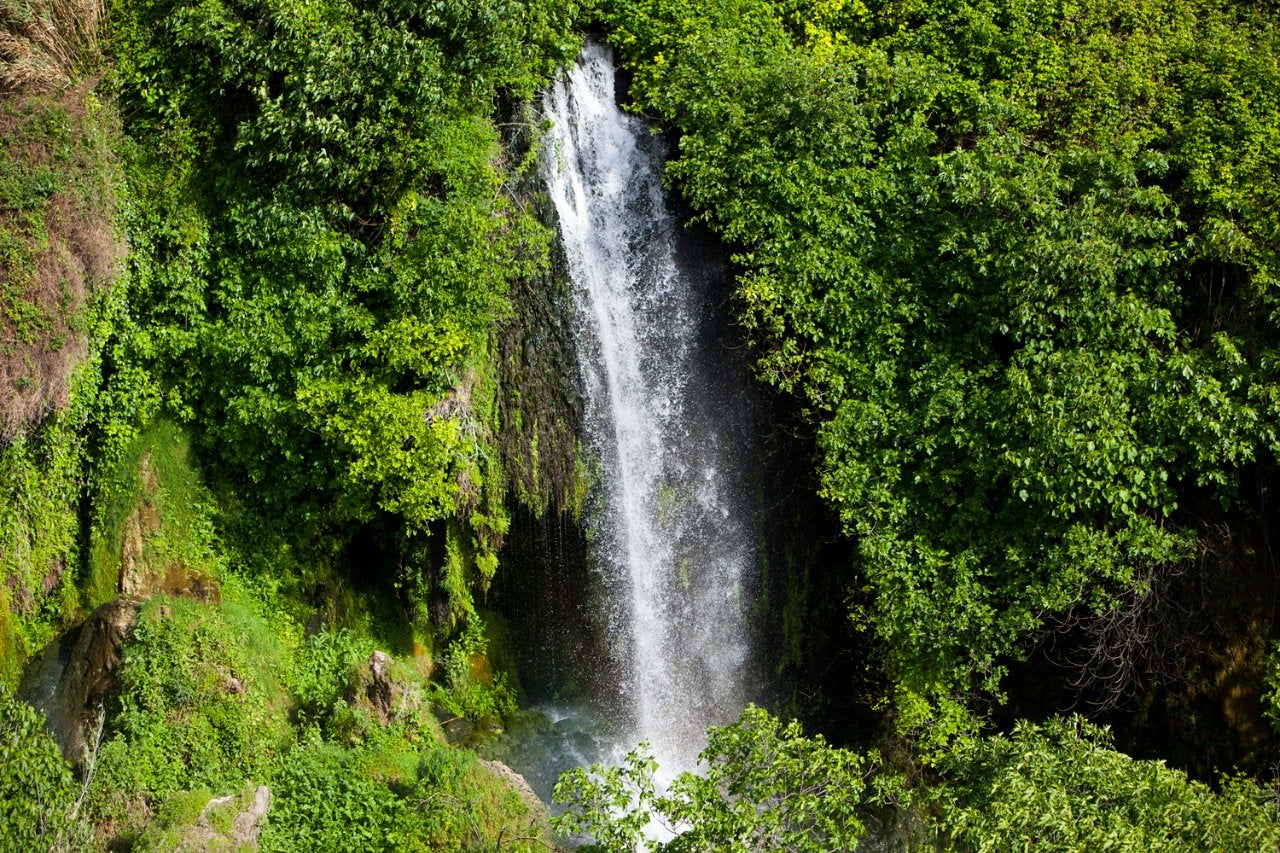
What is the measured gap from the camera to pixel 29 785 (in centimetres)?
771

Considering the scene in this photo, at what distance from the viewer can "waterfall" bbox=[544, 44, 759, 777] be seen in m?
13.4

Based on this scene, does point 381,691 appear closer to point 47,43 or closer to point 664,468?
point 664,468

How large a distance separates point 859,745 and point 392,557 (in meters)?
5.88

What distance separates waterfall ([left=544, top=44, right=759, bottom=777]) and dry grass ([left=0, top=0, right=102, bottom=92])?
5.34 metres

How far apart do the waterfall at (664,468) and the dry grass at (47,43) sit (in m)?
5.34

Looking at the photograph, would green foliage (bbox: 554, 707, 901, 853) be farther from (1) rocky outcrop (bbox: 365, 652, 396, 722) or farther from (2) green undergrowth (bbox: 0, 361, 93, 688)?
(2) green undergrowth (bbox: 0, 361, 93, 688)

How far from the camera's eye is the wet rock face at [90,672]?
11.4 meters

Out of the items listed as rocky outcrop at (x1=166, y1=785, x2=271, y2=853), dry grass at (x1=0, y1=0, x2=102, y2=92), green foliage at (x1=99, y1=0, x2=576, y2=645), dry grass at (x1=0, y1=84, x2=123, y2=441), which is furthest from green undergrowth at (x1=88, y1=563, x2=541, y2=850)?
dry grass at (x1=0, y1=0, x2=102, y2=92)

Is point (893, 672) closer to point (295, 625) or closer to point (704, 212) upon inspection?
point (704, 212)

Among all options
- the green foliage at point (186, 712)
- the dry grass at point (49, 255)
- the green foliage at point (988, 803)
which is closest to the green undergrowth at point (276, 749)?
the green foliage at point (186, 712)

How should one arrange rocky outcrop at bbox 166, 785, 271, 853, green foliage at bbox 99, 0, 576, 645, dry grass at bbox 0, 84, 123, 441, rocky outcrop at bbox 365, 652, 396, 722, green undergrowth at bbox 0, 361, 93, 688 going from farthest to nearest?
green foliage at bbox 99, 0, 576, 645 < rocky outcrop at bbox 365, 652, 396, 722 < green undergrowth at bbox 0, 361, 93, 688 < dry grass at bbox 0, 84, 123, 441 < rocky outcrop at bbox 166, 785, 271, 853

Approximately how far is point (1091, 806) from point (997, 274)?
6.15 m

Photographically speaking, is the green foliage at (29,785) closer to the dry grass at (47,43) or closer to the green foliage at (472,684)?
the green foliage at (472,684)

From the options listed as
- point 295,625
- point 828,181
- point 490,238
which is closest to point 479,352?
point 490,238
